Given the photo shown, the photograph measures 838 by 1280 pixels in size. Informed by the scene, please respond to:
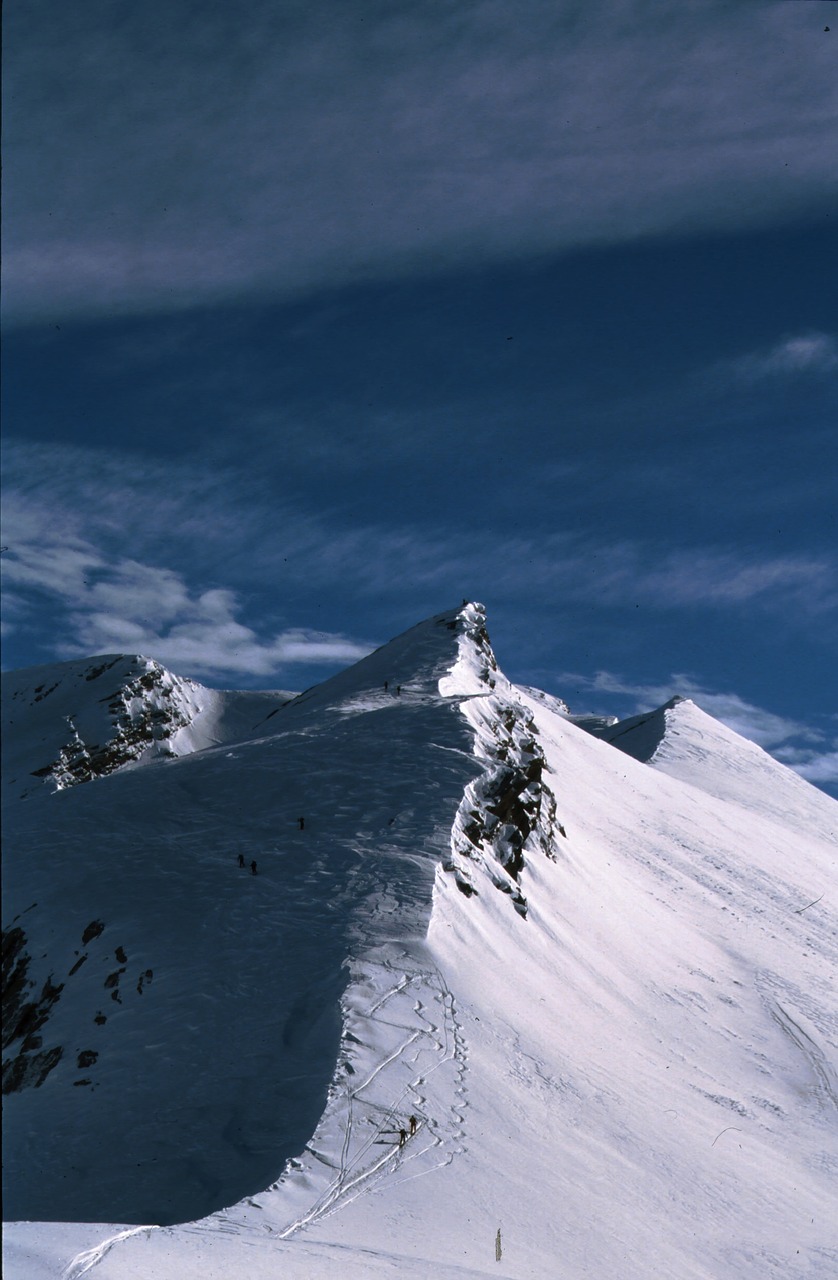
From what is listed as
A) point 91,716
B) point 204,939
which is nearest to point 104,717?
point 91,716

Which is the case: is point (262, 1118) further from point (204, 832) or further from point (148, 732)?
point (148, 732)

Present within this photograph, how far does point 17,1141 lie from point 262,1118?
4.37 metres

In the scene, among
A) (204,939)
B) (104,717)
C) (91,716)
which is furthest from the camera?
(104,717)

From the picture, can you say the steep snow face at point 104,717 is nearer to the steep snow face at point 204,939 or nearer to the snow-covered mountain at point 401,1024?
the snow-covered mountain at point 401,1024

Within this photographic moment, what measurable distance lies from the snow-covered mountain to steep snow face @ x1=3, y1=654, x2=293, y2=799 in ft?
214

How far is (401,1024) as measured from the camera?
1881 cm

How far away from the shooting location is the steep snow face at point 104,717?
98.4 meters

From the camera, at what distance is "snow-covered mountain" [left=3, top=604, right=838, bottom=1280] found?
1434cm

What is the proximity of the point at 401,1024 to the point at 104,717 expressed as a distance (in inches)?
3708

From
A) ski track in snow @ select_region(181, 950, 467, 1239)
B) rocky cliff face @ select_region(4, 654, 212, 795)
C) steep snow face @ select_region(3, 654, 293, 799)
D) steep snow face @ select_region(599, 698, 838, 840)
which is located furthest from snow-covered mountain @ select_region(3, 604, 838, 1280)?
rocky cliff face @ select_region(4, 654, 212, 795)

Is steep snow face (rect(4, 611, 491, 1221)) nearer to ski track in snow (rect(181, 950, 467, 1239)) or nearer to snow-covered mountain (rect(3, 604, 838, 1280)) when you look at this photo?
snow-covered mountain (rect(3, 604, 838, 1280))

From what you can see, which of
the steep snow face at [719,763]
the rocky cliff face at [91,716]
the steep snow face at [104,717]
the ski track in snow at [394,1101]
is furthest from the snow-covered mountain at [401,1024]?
the rocky cliff face at [91,716]

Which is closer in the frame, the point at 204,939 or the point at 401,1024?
the point at 401,1024

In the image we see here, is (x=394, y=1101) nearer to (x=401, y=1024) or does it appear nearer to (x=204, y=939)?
(x=401, y=1024)
